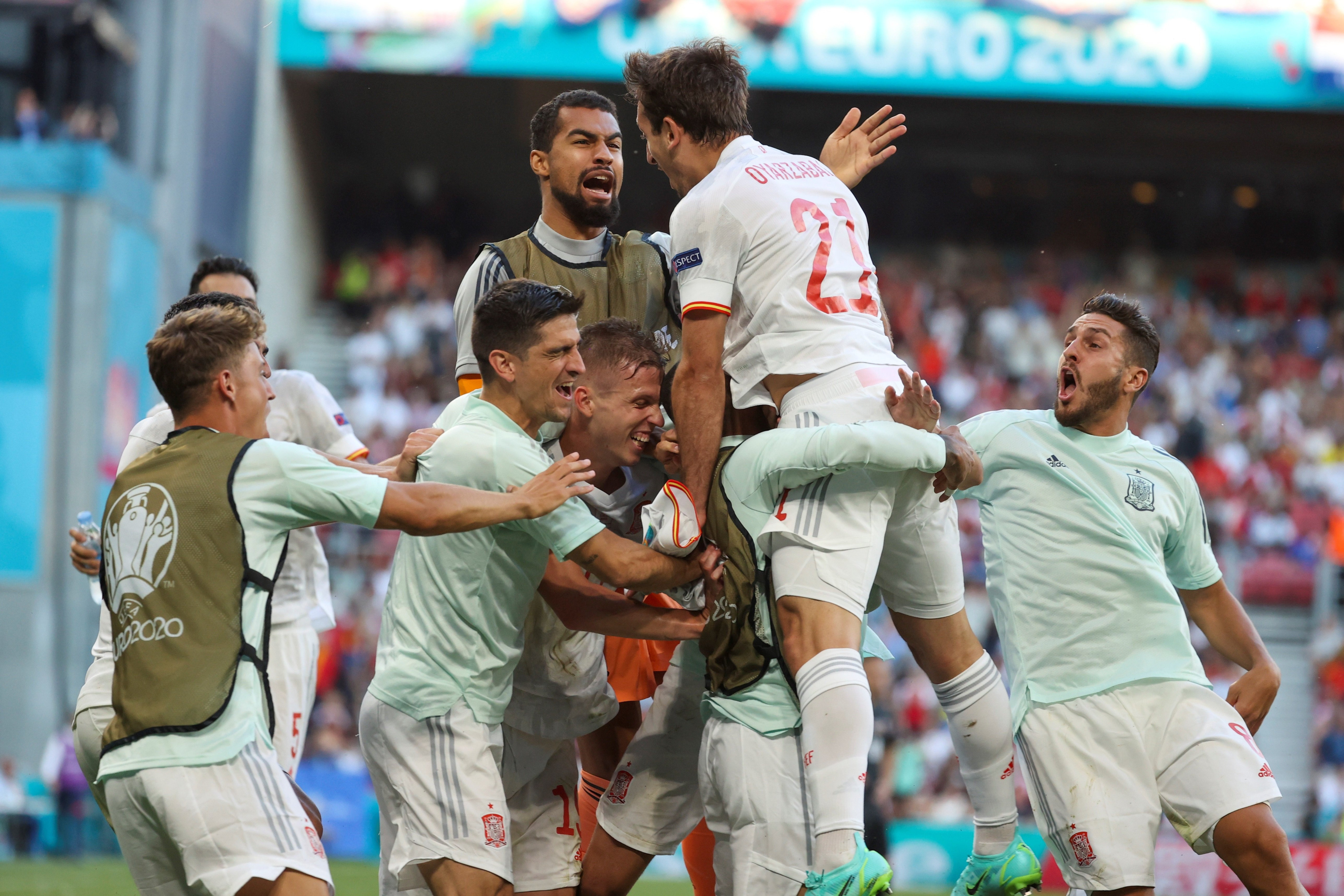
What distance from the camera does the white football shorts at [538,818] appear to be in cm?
484

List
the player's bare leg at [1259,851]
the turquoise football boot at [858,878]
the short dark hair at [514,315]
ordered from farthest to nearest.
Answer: the player's bare leg at [1259,851] → the short dark hair at [514,315] → the turquoise football boot at [858,878]

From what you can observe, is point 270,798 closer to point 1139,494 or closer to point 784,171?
point 784,171

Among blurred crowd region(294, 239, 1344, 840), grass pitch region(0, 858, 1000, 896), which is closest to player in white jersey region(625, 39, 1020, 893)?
grass pitch region(0, 858, 1000, 896)

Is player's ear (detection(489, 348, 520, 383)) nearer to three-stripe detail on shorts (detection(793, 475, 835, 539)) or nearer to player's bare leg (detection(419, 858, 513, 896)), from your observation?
three-stripe detail on shorts (detection(793, 475, 835, 539))

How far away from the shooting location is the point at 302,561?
565 cm

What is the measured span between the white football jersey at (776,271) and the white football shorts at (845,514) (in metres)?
0.10

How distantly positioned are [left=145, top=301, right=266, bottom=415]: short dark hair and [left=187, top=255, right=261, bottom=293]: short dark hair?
2.00 metres

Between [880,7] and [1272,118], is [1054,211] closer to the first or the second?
[1272,118]

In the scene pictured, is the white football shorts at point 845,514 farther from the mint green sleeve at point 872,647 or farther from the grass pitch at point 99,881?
the grass pitch at point 99,881

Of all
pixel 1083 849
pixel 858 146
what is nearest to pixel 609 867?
pixel 1083 849

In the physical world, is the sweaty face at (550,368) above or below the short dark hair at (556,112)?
below

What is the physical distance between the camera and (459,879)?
4.20 metres

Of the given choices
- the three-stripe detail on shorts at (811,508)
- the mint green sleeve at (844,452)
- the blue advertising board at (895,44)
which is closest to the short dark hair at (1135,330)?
the mint green sleeve at (844,452)

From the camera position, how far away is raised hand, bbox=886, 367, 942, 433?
4.17 metres
